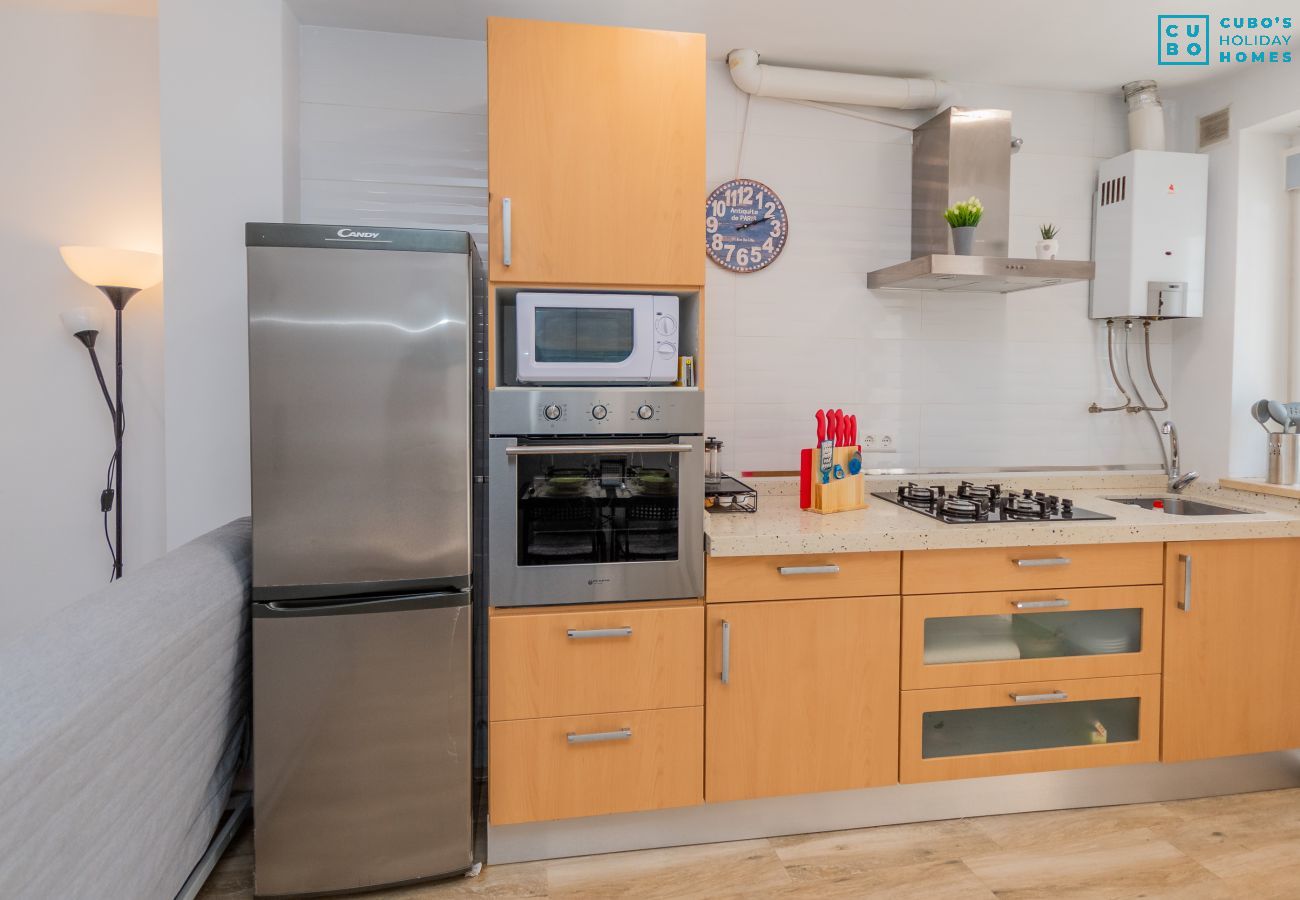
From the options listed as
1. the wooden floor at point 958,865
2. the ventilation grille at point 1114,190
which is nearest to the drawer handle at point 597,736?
the wooden floor at point 958,865

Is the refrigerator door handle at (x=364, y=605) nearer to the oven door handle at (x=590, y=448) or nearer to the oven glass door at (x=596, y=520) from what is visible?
the oven glass door at (x=596, y=520)

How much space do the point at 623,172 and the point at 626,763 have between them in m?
1.66

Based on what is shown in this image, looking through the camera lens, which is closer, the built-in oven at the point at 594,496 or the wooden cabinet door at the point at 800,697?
the built-in oven at the point at 594,496

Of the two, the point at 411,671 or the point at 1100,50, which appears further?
the point at 1100,50

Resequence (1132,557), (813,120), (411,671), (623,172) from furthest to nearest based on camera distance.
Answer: (813,120) → (1132,557) → (623,172) → (411,671)

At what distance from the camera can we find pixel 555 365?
1988 millimetres

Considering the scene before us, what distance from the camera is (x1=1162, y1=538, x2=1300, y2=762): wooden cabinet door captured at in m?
2.25

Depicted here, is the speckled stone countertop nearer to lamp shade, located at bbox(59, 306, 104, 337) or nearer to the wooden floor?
the wooden floor

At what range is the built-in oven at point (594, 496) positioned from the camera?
1.92 metres

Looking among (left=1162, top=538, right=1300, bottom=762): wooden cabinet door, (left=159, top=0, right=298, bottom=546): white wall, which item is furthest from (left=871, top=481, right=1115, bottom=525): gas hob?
(left=159, top=0, right=298, bottom=546): white wall

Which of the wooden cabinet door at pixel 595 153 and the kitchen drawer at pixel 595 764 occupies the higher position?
the wooden cabinet door at pixel 595 153

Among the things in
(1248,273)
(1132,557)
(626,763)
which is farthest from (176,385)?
(1248,273)

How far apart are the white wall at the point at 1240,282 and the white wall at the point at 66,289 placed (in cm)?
404

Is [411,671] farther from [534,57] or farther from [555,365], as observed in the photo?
[534,57]
